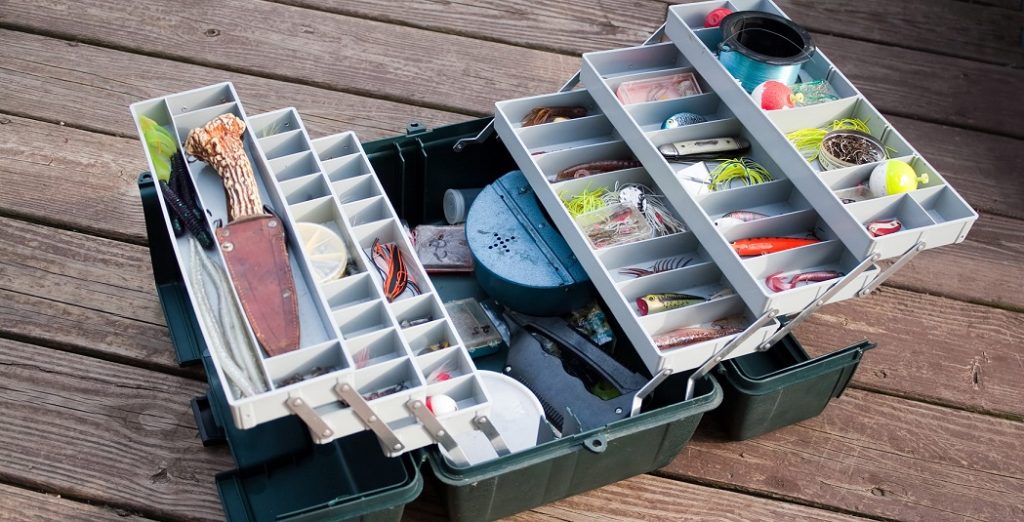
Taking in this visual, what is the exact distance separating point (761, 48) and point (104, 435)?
142cm

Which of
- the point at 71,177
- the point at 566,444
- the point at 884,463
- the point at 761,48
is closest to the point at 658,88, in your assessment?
the point at 761,48

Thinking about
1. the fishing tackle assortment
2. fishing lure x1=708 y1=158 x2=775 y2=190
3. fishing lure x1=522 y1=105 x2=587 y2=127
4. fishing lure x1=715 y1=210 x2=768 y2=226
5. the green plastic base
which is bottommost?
the green plastic base

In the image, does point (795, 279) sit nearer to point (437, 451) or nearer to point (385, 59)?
point (437, 451)

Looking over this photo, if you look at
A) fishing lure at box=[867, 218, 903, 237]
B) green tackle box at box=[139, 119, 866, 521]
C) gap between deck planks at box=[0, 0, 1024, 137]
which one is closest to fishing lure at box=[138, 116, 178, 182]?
green tackle box at box=[139, 119, 866, 521]

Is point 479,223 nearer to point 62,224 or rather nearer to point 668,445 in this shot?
point 668,445

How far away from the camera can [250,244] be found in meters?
1.70

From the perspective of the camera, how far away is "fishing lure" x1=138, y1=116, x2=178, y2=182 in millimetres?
1837

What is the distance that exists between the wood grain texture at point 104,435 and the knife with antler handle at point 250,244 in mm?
483

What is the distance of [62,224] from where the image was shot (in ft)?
7.71

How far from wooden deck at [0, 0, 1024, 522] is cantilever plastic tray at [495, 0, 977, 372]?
404 millimetres

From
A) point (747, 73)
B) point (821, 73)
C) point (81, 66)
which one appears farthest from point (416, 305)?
point (81, 66)

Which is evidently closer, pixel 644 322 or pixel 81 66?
pixel 644 322

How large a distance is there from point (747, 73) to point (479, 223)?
0.58 m

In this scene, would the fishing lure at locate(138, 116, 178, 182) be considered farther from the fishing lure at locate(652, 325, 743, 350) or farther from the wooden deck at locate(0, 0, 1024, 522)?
the fishing lure at locate(652, 325, 743, 350)
